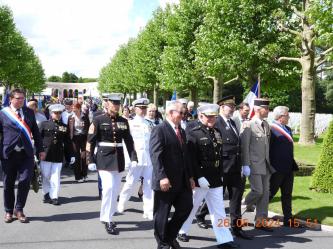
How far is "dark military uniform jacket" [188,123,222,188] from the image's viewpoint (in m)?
6.57

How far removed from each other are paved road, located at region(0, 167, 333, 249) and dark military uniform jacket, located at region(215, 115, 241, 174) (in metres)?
1.09

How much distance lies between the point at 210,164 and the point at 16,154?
346cm

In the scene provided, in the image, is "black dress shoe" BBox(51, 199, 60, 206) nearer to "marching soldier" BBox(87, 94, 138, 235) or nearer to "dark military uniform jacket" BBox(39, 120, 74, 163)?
"dark military uniform jacket" BBox(39, 120, 74, 163)

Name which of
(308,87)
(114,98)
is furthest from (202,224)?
(308,87)

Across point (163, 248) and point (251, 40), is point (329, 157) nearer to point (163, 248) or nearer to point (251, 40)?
point (163, 248)

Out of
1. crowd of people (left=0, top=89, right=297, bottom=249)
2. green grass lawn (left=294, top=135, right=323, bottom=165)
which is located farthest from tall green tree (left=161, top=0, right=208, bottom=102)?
crowd of people (left=0, top=89, right=297, bottom=249)

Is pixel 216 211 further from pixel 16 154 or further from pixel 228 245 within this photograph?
pixel 16 154

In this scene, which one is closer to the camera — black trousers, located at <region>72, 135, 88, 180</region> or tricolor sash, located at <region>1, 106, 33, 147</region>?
tricolor sash, located at <region>1, 106, 33, 147</region>

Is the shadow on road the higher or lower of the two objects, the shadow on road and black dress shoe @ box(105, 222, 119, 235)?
the lower

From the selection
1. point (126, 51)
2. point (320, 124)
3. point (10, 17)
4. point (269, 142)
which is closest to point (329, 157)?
point (269, 142)

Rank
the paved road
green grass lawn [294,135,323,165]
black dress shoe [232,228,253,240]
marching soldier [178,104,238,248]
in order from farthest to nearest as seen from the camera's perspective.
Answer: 1. green grass lawn [294,135,323,165]
2. black dress shoe [232,228,253,240]
3. the paved road
4. marching soldier [178,104,238,248]

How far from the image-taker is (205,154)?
659cm

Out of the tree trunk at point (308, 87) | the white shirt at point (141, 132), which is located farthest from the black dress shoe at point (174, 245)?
the tree trunk at point (308, 87)

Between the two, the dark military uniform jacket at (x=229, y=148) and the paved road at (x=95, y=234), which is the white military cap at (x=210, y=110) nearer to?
the dark military uniform jacket at (x=229, y=148)
